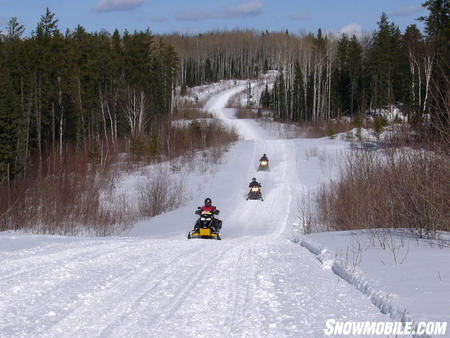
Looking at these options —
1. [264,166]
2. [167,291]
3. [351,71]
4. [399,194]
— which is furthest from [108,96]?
[167,291]

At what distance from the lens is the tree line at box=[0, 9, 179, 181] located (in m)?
31.2

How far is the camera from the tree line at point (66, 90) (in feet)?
102

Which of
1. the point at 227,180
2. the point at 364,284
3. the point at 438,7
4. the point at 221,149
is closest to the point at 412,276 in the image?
A: the point at 364,284

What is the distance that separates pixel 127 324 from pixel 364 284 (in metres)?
2.66

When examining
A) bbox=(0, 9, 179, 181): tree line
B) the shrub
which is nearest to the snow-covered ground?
the shrub

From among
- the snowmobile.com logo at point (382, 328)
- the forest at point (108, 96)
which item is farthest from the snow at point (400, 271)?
the forest at point (108, 96)

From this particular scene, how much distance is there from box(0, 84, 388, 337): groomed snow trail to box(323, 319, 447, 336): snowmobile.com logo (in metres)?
0.12

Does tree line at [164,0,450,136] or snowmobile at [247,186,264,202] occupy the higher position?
tree line at [164,0,450,136]

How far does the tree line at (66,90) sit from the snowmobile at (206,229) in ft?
67.0

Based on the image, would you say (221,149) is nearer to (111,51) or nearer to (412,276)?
(111,51)

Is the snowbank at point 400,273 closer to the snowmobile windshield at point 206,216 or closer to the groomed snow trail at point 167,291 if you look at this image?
the groomed snow trail at point 167,291

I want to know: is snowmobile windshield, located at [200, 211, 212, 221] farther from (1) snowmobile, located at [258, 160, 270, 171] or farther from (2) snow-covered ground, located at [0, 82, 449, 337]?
(1) snowmobile, located at [258, 160, 270, 171]

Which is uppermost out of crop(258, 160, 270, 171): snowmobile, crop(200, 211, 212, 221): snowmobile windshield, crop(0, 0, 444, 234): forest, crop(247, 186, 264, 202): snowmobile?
crop(0, 0, 444, 234): forest

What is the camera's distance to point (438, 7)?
34.1 m
